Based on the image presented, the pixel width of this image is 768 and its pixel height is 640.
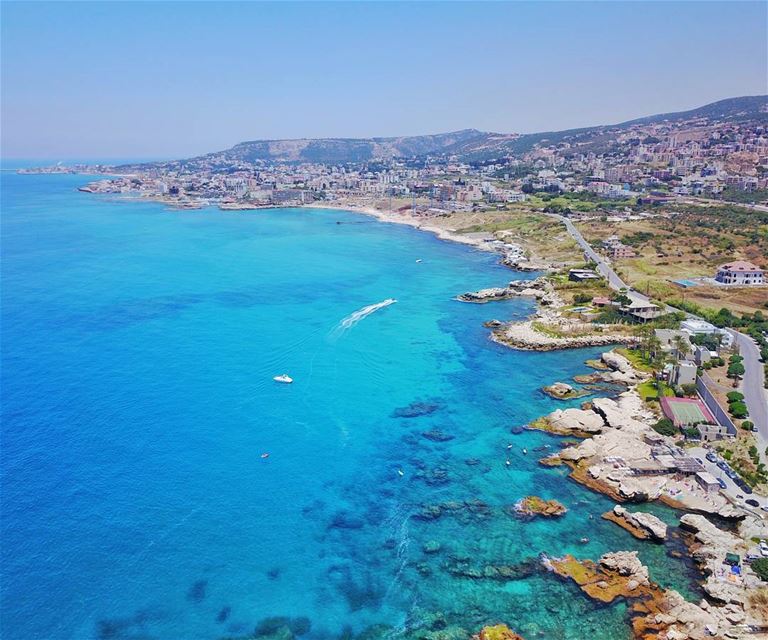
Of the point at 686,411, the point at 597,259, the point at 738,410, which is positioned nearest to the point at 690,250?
the point at 597,259

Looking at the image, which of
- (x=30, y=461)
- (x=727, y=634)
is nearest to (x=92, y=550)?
(x=30, y=461)

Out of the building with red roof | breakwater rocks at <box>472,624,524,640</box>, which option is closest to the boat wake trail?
breakwater rocks at <box>472,624,524,640</box>

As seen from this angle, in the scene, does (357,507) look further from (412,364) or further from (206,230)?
(206,230)

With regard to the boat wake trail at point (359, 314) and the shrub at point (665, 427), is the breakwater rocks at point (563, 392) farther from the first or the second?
the boat wake trail at point (359, 314)

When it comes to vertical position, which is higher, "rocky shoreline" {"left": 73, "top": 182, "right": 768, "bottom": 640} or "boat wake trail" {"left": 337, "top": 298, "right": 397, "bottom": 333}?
"boat wake trail" {"left": 337, "top": 298, "right": 397, "bottom": 333}

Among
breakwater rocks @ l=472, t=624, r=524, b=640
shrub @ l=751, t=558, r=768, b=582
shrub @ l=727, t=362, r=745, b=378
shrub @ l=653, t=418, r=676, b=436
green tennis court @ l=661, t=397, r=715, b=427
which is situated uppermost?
shrub @ l=727, t=362, r=745, b=378

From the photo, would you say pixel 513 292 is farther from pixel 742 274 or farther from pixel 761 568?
pixel 761 568

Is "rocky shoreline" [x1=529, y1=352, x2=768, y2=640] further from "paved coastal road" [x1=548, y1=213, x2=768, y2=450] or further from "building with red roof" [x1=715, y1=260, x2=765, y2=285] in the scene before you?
"building with red roof" [x1=715, y1=260, x2=765, y2=285]
